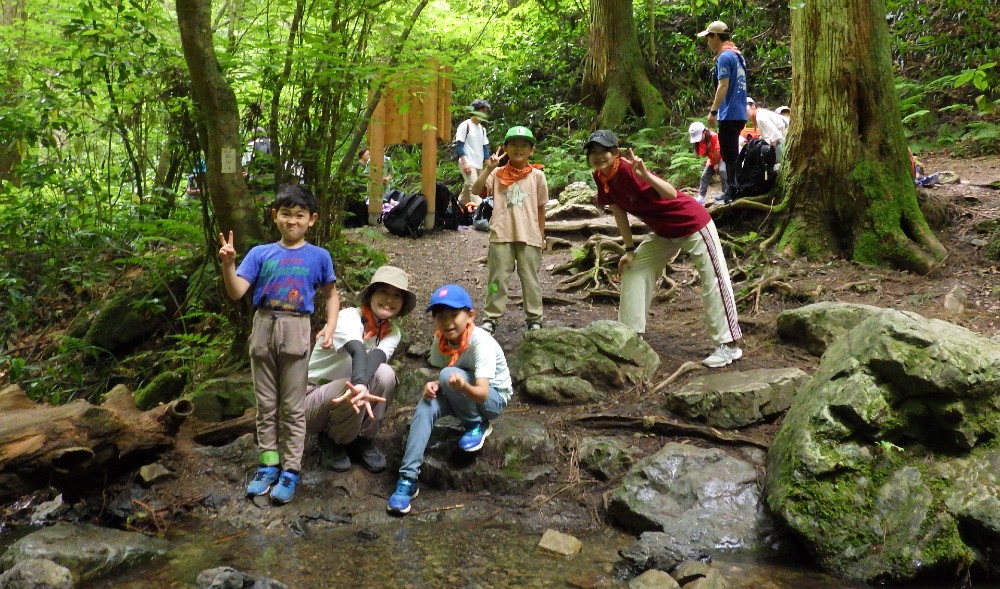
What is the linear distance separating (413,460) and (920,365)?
2.89m

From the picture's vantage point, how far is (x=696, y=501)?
169 inches

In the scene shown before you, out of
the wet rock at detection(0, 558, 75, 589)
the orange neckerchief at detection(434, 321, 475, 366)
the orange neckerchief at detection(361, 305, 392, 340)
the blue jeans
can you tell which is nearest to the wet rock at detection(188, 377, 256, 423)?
the orange neckerchief at detection(361, 305, 392, 340)

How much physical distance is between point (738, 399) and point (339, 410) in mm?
2574

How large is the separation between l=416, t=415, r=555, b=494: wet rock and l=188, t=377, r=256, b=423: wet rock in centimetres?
138

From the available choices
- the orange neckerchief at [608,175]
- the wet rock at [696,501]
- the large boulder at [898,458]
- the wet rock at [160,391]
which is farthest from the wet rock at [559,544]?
the wet rock at [160,391]

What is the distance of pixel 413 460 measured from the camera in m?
4.45

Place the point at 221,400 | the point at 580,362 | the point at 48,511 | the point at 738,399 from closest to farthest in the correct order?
the point at 48,511 → the point at 738,399 → the point at 221,400 → the point at 580,362

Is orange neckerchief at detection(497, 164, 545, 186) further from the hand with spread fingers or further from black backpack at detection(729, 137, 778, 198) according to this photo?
black backpack at detection(729, 137, 778, 198)

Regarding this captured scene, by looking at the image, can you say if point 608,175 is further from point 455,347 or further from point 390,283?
point 390,283

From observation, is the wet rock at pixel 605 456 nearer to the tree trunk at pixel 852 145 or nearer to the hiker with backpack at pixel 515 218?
the hiker with backpack at pixel 515 218

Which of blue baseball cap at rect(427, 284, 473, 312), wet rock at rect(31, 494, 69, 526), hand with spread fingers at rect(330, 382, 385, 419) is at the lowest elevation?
wet rock at rect(31, 494, 69, 526)

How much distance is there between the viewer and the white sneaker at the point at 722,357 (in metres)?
5.76

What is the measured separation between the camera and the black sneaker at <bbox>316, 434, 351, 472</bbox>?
4.78 m

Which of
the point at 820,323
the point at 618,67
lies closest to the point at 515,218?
the point at 820,323
